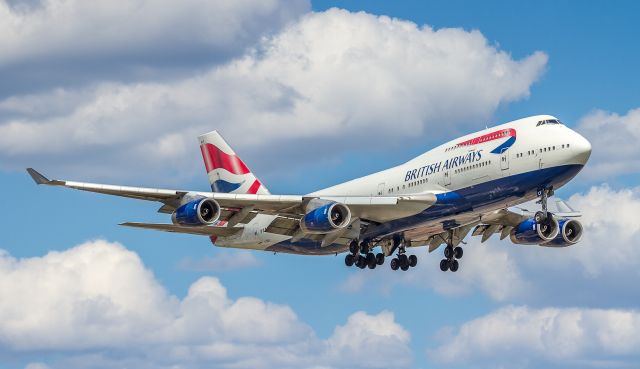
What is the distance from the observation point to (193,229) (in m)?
90.4

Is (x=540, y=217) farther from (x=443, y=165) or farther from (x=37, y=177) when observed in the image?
(x=37, y=177)

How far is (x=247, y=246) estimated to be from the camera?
3654 inches

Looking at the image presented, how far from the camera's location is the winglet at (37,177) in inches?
2800

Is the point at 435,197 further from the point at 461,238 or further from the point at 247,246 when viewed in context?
the point at 247,246

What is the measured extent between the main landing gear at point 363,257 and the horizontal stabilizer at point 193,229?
9.07m

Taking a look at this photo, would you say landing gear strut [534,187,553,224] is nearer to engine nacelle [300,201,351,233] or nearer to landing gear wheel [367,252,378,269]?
engine nacelle [300,201,351,233]

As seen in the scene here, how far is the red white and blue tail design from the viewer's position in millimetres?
97750

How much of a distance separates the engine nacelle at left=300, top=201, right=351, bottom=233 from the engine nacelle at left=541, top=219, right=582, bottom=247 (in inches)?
747

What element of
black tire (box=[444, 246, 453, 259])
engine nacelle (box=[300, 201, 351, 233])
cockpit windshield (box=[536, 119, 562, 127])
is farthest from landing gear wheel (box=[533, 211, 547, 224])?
black tire (box=[444, 246, 453, 259])

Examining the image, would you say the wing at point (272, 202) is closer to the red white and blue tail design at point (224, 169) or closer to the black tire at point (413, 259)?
the black tire at point (413, 259)

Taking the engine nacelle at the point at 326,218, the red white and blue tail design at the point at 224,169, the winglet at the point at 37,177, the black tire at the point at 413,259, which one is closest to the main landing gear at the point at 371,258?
the black tire at the point at 413,259

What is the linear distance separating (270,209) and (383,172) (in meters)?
8.96

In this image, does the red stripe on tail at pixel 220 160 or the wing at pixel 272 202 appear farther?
the red stripe on tail at pixel 220 160

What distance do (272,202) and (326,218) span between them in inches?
165
